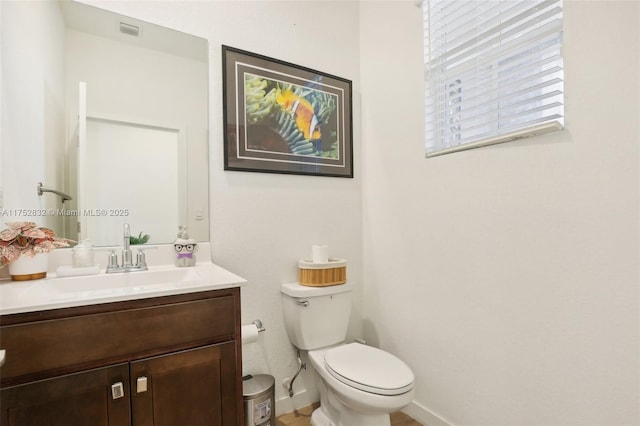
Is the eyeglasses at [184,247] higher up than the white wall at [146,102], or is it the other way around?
the white wall at [146,102]

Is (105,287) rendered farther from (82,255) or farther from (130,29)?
(130,29)

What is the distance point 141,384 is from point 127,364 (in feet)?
0.26

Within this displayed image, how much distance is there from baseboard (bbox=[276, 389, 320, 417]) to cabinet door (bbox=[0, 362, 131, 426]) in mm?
965

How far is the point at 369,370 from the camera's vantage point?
4.51 ft

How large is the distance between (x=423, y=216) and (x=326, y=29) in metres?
1.29

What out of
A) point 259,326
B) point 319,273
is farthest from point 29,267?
point 319,273

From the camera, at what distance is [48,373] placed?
34.0 inches

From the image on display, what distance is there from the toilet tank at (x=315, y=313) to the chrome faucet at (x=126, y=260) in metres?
0.71

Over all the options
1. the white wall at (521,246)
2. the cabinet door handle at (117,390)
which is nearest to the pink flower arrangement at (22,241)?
the cabinet door handle at (117,390)

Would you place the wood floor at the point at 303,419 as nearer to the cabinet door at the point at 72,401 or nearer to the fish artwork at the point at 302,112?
the cabinet door at the point at 72,401

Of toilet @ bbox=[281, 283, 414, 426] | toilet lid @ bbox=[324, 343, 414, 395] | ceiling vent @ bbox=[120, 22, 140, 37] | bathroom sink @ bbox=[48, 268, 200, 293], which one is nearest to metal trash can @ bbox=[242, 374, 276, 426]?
toilet @ bbox=[281, 283, 414, 426]

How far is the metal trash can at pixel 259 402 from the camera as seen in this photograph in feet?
4.82

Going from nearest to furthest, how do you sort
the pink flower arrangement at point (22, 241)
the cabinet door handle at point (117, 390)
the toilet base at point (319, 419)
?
1. the cabinet door handle at point (117, 390)
2. the pink flower arrangement at point (22, 241)
3. the toilet base at point (319, 419)

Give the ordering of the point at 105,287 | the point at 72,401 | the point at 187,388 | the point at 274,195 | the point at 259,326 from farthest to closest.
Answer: the point at 274,195, the point at 259,326, the point at 105,287, the point at 187,388, the point at 72,401
